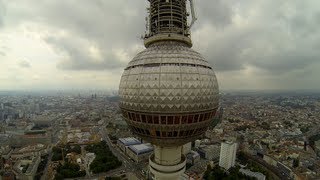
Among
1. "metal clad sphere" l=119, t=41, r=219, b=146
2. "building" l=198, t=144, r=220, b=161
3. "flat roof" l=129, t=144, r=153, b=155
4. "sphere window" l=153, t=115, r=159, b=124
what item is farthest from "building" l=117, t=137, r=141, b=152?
"sphere window" l=153, t=115, r=159, b=124

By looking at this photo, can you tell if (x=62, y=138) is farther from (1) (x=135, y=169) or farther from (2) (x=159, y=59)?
(2) (x=159, y=59)

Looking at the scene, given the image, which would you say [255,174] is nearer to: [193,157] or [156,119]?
[193,157]

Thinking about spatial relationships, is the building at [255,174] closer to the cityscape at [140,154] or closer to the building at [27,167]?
the cityscape at [140,154]

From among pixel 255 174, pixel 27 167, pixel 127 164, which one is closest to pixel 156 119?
pixel 255 174

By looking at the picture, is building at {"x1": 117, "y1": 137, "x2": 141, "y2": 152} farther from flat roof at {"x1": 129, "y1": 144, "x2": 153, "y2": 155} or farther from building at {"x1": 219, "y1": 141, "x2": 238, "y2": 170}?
building at {"x1": 219, "y1": 141, "x2": 238, "y2": 170}

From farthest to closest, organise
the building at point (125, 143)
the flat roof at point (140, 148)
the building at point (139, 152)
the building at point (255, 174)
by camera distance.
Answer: the building at point (125, 143) < the flat roof at point (140, 148) < the building at point (139, 152) < the building at point (255, 174)

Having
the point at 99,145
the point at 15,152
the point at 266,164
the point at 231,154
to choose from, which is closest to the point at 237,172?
the point at 231,154

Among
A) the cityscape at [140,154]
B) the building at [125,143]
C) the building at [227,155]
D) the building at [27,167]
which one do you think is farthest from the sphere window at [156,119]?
the building at [125,143]
